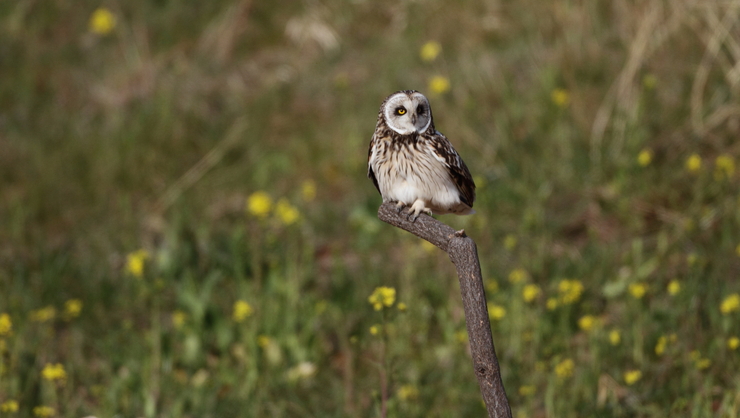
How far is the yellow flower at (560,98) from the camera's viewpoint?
584cm

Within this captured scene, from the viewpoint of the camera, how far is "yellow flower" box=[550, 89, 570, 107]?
5844mm

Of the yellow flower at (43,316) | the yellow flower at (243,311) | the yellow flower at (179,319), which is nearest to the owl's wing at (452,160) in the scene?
the yellow flower at (243,311)

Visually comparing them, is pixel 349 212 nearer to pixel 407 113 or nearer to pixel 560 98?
pixel 560 98

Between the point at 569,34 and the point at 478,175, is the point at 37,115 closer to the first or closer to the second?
the point at 478,175

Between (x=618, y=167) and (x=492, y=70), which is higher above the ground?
(x=492, y=70)

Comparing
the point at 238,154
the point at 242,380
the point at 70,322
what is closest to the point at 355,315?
the point at 242,380

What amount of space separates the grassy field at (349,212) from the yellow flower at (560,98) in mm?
16

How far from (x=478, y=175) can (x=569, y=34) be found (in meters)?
1.57

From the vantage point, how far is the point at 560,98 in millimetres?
5836

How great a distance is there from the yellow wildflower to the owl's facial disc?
1403 millimetres

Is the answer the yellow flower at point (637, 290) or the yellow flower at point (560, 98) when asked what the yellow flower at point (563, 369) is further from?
the yellow flower at point (560, 98)

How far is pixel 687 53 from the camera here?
615 centimetres

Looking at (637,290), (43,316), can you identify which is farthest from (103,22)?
(637,290)

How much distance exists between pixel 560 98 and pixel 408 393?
2.92 metres
